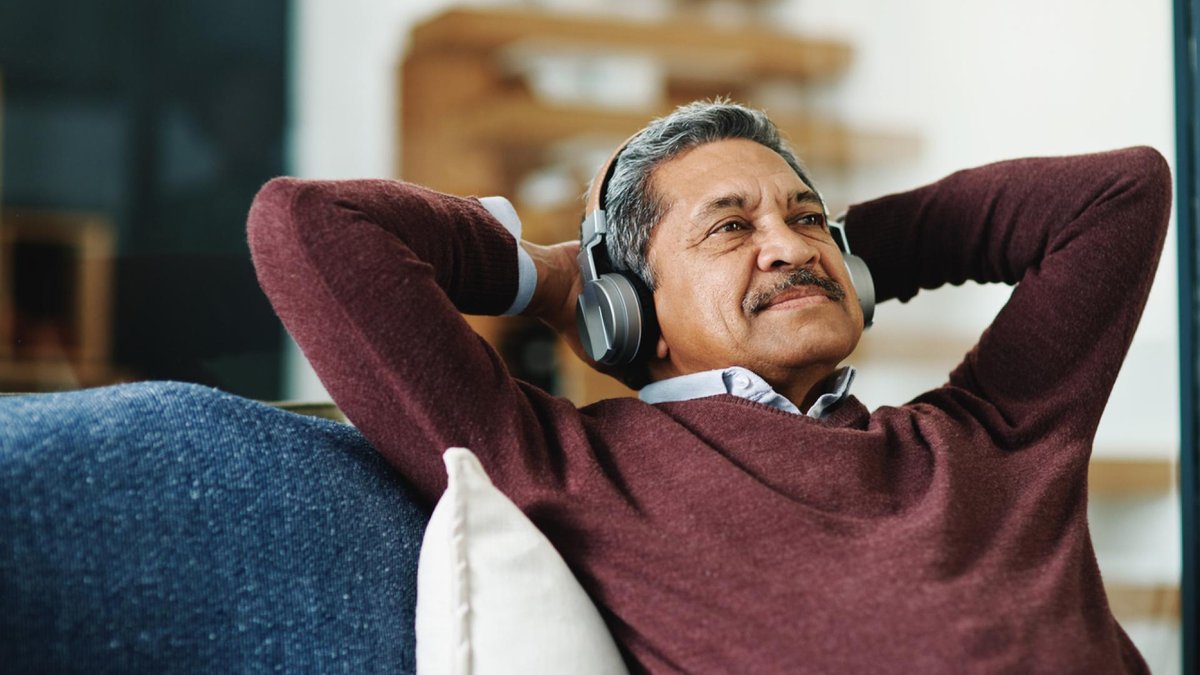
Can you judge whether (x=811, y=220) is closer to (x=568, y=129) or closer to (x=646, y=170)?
(x=646, y=170)

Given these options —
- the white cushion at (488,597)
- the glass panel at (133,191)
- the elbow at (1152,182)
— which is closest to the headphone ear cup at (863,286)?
the elbow at (1152,182)

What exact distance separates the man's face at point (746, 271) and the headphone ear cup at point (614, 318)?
5cm

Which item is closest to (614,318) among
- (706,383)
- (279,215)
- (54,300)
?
(706,383)

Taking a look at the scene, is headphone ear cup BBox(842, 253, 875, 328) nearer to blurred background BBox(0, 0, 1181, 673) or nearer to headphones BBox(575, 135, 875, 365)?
headphones BBox(575, 135, 875, 365)

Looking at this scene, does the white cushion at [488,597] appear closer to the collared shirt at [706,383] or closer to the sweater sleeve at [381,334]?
the sweater sleeve at [381,334]

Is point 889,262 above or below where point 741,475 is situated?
above

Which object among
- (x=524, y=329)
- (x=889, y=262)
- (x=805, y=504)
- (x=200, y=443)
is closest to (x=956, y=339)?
(x=524, y=329)

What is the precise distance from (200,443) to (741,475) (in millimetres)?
497

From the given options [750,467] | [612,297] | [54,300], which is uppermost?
[612,297]

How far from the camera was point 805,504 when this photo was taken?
114cm

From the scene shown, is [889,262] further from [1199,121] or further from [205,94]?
[205,94]

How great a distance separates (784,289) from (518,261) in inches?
12.2

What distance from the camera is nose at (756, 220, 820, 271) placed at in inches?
53.0

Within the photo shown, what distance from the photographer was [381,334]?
111 centimetres
